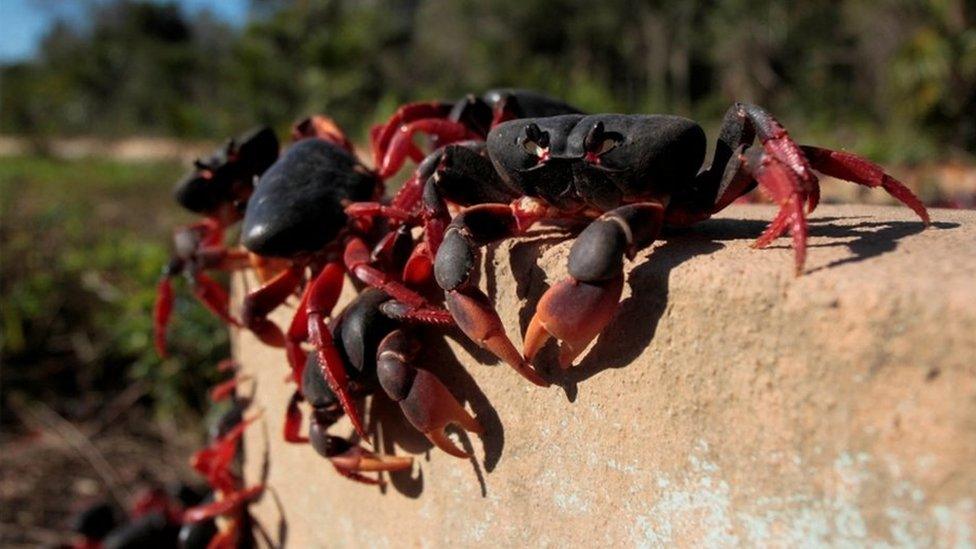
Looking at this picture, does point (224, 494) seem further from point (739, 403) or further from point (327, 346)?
point (739, 403)

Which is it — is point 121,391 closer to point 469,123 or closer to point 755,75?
point 469,123

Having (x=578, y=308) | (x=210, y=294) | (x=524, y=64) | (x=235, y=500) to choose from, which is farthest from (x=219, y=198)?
(x=524, y=64)

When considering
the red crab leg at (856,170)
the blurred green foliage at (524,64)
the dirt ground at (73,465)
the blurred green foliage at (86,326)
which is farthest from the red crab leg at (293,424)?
the blurred green foliage at (524,64)

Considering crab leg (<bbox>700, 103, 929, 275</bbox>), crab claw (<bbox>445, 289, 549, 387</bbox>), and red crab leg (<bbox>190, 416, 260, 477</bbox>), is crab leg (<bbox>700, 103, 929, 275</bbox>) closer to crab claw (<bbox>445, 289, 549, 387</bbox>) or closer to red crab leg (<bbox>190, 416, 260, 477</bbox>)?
crab claw (<bbox>445, 289, 549, 387</bbox>)

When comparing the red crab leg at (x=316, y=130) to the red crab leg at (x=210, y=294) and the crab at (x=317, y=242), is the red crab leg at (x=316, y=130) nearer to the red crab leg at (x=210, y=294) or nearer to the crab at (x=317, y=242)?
the crab at (x=317, y=242)

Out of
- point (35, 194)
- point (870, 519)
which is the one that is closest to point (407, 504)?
point (870, 519)

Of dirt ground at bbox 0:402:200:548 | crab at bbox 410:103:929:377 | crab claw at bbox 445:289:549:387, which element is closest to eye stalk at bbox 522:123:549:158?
crab at bbox 410:103:929:377
